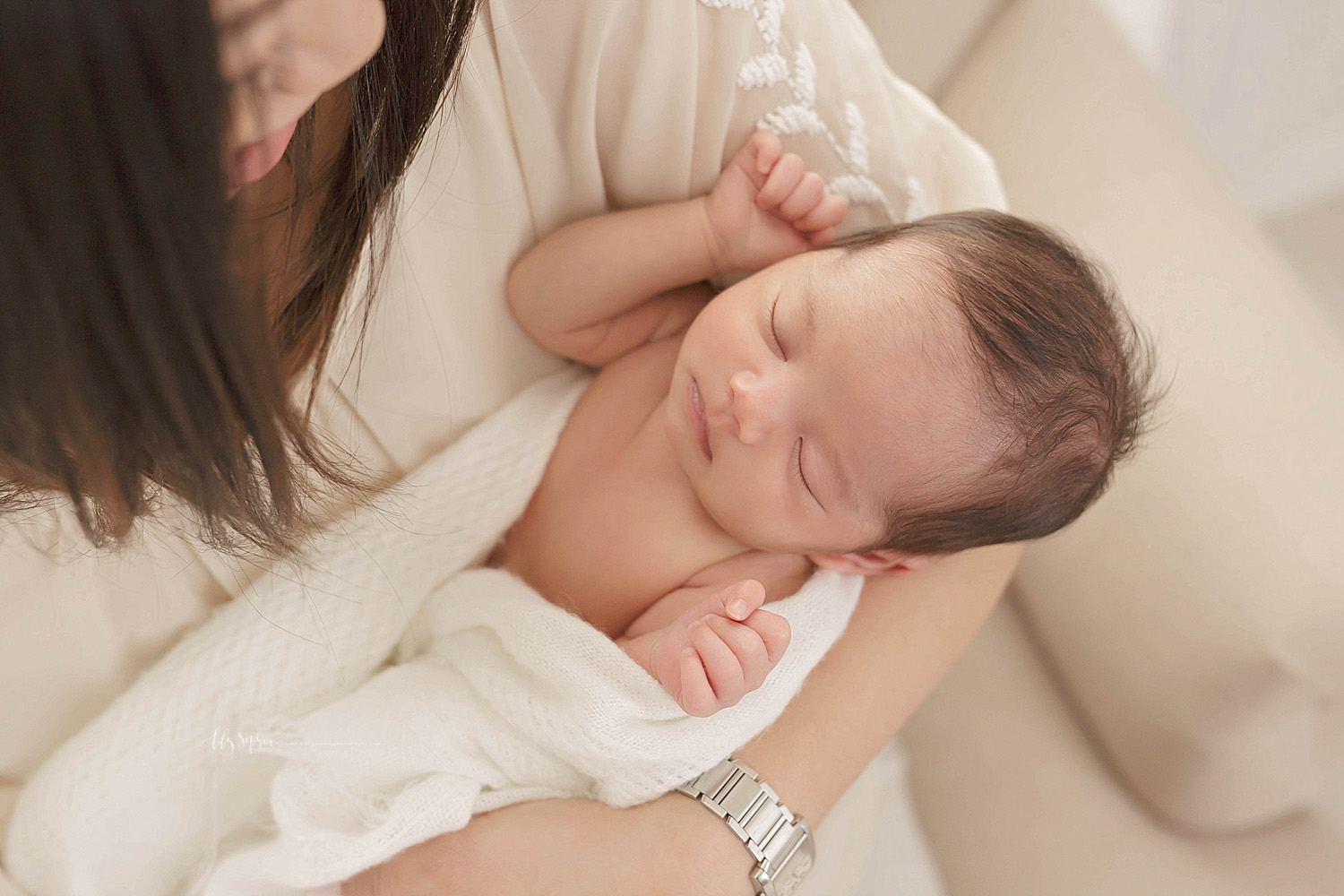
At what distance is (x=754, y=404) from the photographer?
0.88 meters

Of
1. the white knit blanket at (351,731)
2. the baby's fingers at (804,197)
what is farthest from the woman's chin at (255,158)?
the baby's fingers at (804,197)

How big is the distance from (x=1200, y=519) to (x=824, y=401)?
0.53m

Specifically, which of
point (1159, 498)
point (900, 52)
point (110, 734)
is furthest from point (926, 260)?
point (110, 734)

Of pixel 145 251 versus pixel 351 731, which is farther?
pixel 351 731

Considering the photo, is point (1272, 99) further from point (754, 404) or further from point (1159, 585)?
point (754, 404)

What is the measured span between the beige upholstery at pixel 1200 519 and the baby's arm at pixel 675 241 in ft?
1.72

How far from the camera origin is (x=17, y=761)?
876 millimetres

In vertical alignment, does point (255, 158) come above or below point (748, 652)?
above

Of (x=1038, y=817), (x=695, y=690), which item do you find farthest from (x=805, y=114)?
(x=1038, y=817)

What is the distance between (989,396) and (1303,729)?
613 mm

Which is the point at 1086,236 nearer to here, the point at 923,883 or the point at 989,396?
the point at 989,396

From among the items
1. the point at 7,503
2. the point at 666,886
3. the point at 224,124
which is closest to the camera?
the point at 224,124

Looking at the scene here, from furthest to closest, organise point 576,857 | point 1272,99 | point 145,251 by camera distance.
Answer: point 1272,99 < point 576,857 < point 145,251

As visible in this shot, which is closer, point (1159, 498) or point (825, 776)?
point (825, 776)
